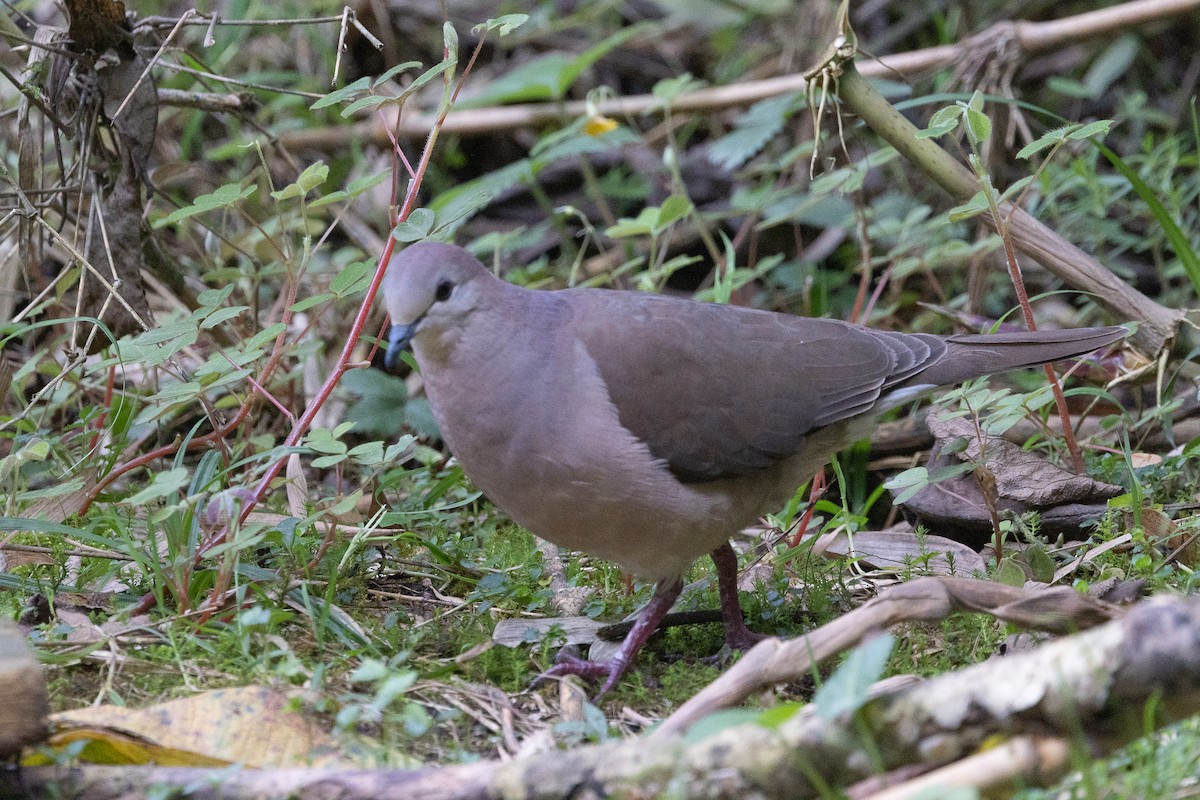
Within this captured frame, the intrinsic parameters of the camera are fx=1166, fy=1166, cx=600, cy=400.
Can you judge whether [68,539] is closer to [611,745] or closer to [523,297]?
[523,297]

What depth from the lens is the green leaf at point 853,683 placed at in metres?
1.85

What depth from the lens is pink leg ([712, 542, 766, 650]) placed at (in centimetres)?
320

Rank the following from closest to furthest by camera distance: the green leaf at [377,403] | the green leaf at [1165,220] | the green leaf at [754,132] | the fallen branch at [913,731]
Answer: the fallen branch at [913,731] < the green leaf at [1165,220] < the green leaf at [377,403] < the green leaf at [754,132]

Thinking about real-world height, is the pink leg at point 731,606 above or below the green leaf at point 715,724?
below

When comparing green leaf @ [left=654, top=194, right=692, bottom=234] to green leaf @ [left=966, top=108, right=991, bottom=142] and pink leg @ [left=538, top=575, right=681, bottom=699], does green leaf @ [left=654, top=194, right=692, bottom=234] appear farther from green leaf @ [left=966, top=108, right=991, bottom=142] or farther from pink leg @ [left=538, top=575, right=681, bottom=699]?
pink leg @ [left=538, top=575, right=681, bottom=699]

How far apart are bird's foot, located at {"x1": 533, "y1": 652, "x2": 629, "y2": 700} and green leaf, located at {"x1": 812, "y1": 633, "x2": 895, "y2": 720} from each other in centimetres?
114

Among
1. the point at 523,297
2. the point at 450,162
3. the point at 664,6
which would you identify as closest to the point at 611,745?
the point at 523,297

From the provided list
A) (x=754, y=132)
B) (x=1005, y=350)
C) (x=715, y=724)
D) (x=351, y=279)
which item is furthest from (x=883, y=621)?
(x=754, y=132)

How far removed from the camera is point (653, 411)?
3.07m

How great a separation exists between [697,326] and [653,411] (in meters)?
0.32

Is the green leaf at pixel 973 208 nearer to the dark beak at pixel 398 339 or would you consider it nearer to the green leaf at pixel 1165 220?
the green leaf at pixel 1165 220

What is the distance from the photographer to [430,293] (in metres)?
2.88

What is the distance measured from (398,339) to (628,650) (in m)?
1.01

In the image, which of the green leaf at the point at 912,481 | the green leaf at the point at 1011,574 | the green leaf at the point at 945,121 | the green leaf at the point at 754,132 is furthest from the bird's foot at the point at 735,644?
the green leaf at the point at 754,132
